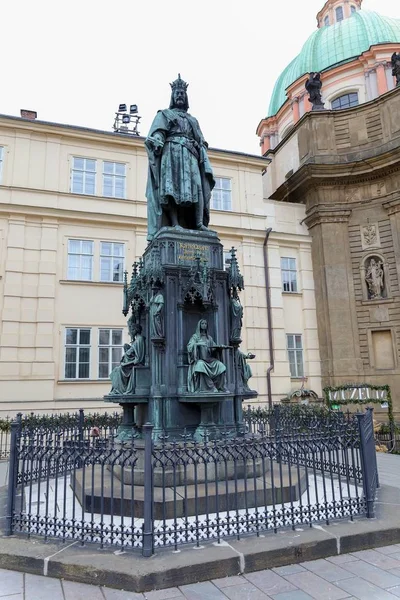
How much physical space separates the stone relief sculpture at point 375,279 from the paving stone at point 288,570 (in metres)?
19.9

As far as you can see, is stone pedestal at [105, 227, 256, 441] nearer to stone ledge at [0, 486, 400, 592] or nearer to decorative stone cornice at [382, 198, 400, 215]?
stone ledge at [0, 486, 400, 592]

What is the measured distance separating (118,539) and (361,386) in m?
17.5

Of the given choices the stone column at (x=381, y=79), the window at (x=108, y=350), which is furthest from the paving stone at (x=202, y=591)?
the stone column at (x=381, y=79)

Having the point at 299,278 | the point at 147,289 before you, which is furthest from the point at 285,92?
the point at 147,289

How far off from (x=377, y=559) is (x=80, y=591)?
3.07 metres

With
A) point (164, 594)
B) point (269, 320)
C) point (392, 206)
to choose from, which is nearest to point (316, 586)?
point (164, 594)

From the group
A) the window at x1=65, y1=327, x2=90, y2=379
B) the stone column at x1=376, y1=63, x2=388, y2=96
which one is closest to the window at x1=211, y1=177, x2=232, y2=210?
the window at x1=65, y1=327, x2=90, y2=379

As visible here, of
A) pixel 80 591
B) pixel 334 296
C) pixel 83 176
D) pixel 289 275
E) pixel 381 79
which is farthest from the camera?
pixel 381 79

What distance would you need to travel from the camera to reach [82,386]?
17.9 metres

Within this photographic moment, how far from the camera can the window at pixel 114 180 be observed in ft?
66.8

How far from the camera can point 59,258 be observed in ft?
61.8

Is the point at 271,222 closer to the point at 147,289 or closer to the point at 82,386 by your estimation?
the point at 82,386

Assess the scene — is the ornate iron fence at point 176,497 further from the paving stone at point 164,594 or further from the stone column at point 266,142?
the stone column at point 266,142

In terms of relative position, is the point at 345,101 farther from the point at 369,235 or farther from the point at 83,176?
the point at 83,176
